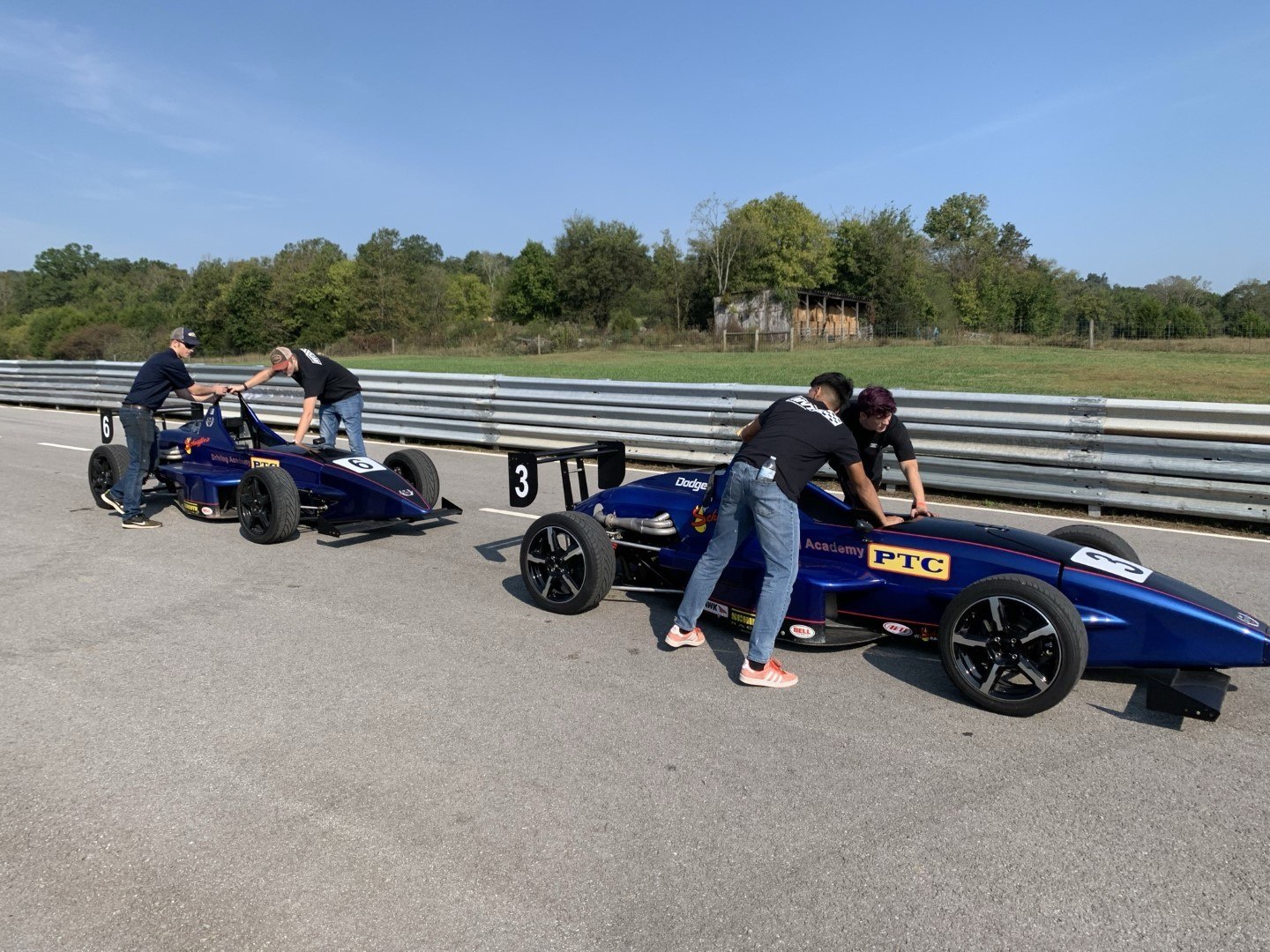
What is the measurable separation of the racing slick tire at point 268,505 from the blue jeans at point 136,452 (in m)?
1.47

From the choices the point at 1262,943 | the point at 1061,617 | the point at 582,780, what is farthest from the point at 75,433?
the point at 1262,943

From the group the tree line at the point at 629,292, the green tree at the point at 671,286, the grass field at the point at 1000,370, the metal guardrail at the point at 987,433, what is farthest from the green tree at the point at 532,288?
the metal guardrail at the point at 987,433

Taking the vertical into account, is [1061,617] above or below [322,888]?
above

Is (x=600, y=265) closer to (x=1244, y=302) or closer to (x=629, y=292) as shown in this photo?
(x=629, y=292)

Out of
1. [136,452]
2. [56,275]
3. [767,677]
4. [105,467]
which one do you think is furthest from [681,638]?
[56,275]

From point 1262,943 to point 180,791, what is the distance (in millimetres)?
3771

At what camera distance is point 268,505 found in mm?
7656

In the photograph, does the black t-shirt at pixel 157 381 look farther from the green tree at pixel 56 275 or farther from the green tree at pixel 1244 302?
the green tree at pixel 56 275

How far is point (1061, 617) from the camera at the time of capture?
3967 mm

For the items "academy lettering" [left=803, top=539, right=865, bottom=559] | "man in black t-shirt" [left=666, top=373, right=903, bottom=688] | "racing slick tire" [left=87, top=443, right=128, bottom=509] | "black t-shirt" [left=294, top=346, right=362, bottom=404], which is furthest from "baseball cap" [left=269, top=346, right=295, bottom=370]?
"academy lettering" [left=803, top=539, right=865, bottom=559]

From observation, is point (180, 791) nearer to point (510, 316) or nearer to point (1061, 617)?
point (1061, 617)

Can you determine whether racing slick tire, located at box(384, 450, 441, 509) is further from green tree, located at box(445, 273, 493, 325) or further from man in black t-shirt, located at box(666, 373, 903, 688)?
green tree, located at box(445, 273, 493, 325)

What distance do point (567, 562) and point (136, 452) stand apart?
5.25 m

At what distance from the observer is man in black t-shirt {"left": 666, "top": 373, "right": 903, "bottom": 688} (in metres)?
4.59
